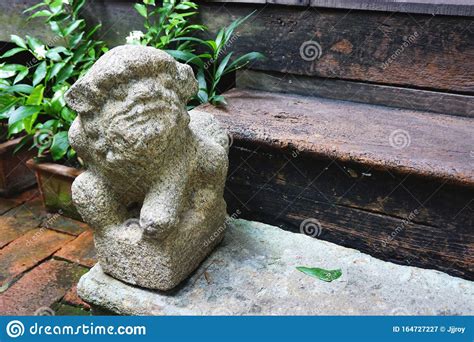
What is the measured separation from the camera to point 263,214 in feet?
6.28

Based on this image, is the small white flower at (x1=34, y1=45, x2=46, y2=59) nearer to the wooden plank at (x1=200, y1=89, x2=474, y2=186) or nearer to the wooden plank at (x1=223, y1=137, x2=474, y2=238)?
the wooden plank at (x1=200, y1=89, x2=474, y2=186)

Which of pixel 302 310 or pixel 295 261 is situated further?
pixel 295 261

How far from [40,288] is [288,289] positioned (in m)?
1.00

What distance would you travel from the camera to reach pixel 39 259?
2057 mm

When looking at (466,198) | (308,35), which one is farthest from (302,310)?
(308,35)

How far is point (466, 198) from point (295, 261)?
22.8 inches

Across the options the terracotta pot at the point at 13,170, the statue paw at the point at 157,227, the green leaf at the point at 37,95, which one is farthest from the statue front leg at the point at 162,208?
the terracotta pot at the point at 13,170

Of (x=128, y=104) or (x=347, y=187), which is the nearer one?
(x=128, y=104)

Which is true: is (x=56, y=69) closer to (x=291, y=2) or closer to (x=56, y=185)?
(x=56, y=185)

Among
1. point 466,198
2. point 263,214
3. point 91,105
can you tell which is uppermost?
point 91,105

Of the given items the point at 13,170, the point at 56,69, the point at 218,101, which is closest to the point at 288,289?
the point at 218,101

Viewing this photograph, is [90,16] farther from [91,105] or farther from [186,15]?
[91,105]

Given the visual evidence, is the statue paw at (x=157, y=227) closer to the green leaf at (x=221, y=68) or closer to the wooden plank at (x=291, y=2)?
the green leaf at (x=221, y=68)

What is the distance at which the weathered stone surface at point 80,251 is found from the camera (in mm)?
2051
